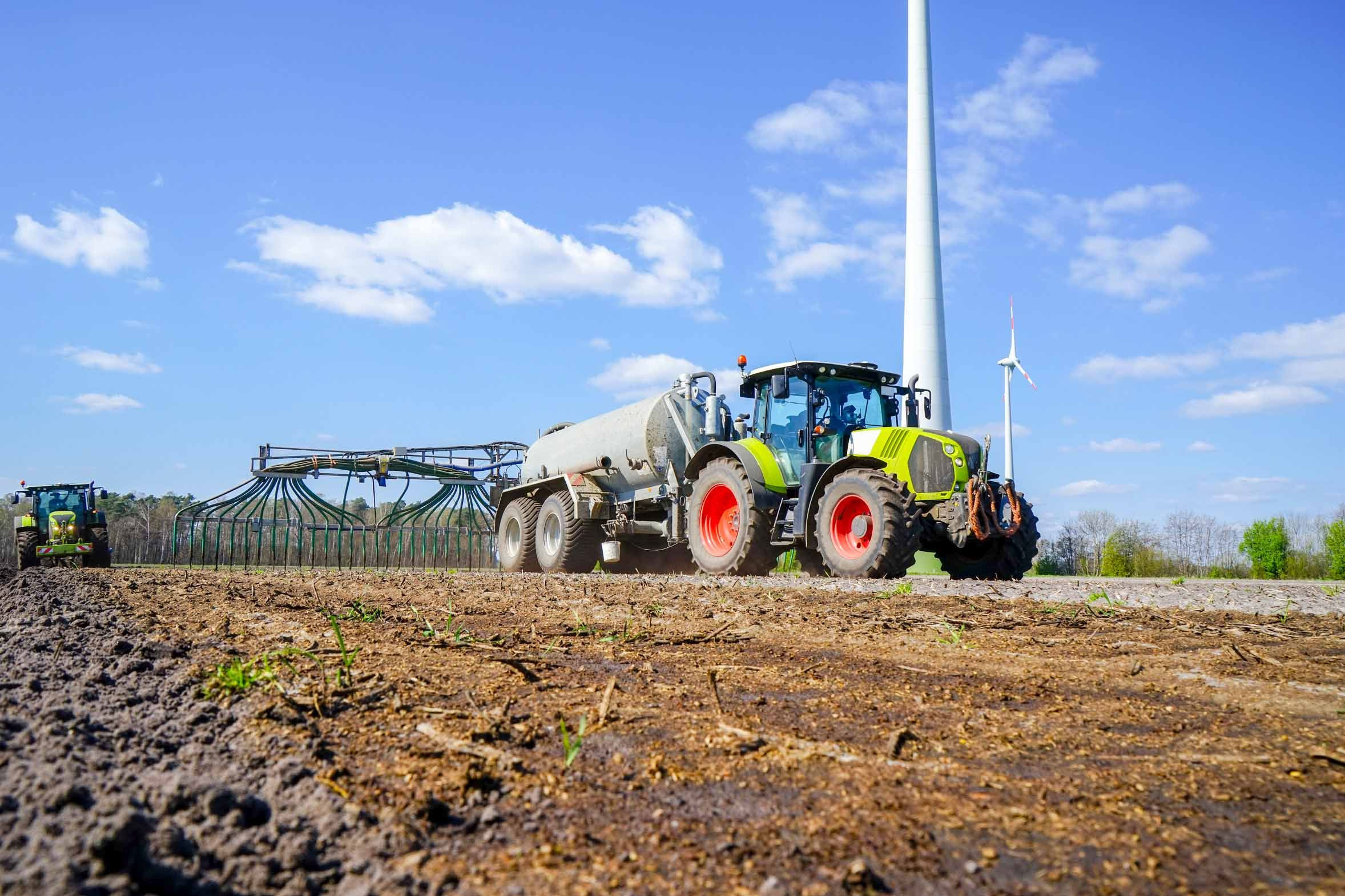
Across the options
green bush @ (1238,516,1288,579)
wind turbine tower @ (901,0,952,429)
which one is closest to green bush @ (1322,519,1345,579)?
green bush @ (1238,516,1288,579)

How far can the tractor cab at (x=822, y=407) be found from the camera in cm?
1125

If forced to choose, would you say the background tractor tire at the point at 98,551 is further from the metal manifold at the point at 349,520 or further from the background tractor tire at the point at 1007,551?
the background tractor tire at the point at 1007,551

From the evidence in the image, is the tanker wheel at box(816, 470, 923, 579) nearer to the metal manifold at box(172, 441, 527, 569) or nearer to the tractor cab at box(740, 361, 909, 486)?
the tractor cab at box(740, 361, 909, 486)

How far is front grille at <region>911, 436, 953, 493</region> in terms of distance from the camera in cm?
1021

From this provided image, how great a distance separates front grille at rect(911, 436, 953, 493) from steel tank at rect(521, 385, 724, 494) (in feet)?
12.3

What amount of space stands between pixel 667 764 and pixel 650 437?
35.9 feet

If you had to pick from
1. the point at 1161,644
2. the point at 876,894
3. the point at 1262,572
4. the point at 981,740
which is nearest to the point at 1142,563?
the point at 1262,572

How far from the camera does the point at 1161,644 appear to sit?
495 cm

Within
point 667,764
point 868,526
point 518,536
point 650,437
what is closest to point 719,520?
point 650,437

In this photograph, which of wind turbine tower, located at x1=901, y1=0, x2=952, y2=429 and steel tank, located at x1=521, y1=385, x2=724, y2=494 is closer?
steel tank, located at x1=521, y1=385, x2=724, y2=494

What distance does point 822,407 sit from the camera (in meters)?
11.4

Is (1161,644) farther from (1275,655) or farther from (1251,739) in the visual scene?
(1251,739)

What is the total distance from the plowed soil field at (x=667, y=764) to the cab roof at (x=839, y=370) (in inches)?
252

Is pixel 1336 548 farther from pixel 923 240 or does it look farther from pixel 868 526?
pixel 868 526
